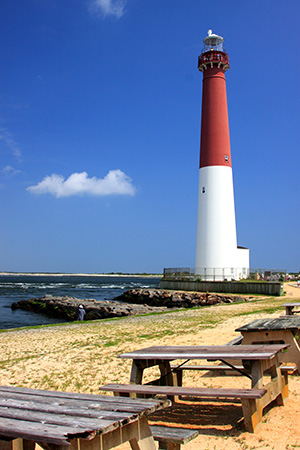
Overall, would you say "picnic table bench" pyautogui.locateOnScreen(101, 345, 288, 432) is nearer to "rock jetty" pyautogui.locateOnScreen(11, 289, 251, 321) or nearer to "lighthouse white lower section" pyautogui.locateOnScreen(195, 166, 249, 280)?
"rock jetty" pyautogui.locateOnScreen(11, 289, 251, 321)

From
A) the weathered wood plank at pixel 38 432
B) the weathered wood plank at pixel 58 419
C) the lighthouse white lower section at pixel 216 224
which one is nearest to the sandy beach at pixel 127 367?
the weathered wood plank at pixel 58 419

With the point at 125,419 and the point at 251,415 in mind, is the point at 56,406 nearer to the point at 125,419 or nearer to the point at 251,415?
the point at 125,419

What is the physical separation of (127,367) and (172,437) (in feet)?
14.7

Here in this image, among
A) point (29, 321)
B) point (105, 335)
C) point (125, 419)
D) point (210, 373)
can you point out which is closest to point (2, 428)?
point (125, 419)

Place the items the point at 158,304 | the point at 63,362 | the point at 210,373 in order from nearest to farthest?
the point at 210,373 < the point at 63,362 < the point at 158,304

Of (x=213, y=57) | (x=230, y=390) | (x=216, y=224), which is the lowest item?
(x=230, y=390)

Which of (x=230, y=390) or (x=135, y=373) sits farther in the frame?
(x=135, y=373)

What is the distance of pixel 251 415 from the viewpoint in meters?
4.28

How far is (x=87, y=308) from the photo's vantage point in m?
25.1

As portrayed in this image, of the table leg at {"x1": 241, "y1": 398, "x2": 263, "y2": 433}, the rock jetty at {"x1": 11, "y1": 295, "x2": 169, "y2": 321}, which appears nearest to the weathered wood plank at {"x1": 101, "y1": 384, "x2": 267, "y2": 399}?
the table leg at {"x1": 241, "y1": 398, "x2": 263, "y2": 433}

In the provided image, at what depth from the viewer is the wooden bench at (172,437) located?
338cm

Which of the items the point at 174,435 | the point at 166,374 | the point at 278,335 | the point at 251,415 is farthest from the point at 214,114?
the point at 174,435

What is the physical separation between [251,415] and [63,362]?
5.10 m

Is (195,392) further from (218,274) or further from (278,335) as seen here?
(218,274)
